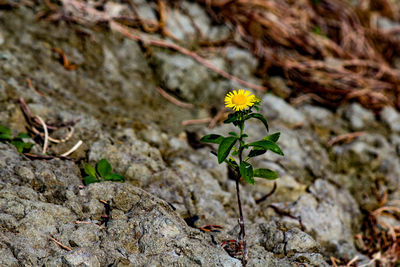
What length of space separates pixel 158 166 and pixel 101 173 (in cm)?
47

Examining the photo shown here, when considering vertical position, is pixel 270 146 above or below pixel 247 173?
above

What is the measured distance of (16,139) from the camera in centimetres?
228

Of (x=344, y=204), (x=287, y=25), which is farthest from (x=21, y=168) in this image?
(x=287, y=25)

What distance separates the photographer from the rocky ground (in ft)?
5.75

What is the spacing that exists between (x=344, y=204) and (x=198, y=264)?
1798 mm

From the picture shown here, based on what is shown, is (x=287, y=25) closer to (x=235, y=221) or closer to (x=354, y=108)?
(x=354, y=108)

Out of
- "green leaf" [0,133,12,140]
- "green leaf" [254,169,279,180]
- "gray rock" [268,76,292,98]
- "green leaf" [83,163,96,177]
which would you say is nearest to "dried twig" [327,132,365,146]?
"gray rock" [268,76,292,98]

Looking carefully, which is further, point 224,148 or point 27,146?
point 27,146

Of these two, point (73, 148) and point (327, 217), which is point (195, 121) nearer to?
point (73, 148)

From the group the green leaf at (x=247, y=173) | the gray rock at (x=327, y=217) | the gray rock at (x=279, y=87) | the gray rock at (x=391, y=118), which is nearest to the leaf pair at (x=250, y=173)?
the green leaf at (x=247, y=173)

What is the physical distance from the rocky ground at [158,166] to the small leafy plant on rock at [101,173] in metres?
0.07

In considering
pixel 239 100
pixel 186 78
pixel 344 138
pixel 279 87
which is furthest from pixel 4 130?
pixel 344 138

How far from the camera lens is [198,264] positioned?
1.70 m

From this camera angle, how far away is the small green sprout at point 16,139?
2.20 meters
